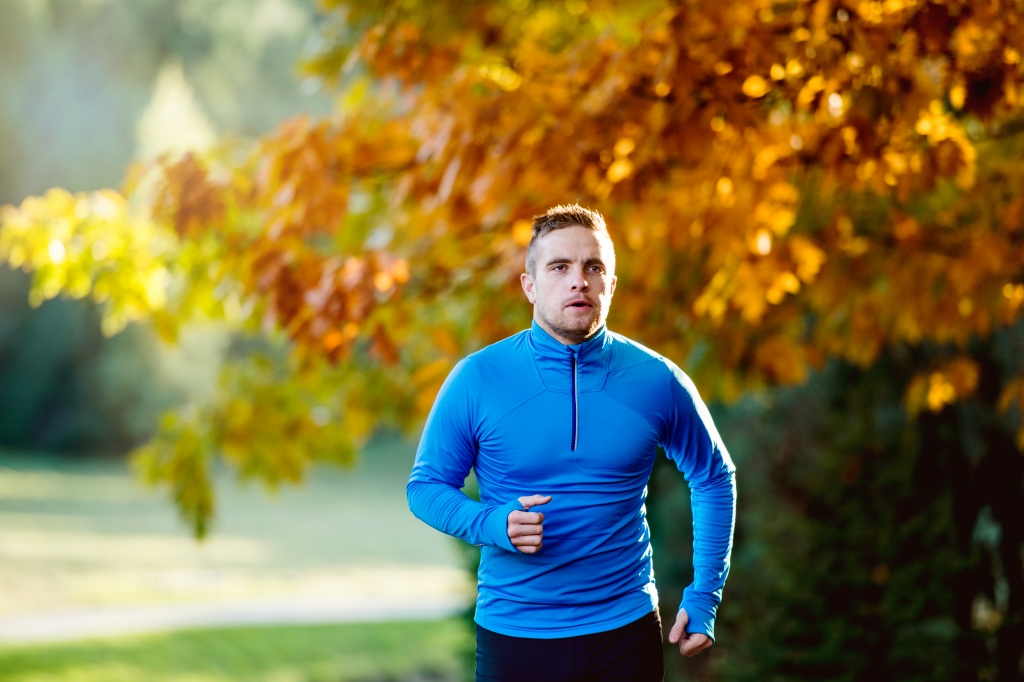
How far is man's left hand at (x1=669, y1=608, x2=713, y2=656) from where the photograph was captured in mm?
2408

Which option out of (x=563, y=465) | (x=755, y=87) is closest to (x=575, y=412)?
(x=563, y=465)

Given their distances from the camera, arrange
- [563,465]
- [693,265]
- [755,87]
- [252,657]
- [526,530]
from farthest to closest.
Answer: [252,657]
[693,265]
[755,87]
[563,465]
[526,530]

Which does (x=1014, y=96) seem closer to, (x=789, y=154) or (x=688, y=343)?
(x=789, y=154)

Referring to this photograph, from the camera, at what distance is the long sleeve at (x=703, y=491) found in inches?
96.2

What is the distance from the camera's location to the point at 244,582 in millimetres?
16828

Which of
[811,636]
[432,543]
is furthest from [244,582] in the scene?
[811,636]

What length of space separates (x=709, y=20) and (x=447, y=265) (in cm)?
A: 202

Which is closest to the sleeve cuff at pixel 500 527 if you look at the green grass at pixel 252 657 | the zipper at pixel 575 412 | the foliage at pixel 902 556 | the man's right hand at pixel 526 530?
the man's right hand at pixel 526 530

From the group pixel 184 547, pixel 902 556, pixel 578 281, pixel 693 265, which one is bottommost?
pixel 184 547

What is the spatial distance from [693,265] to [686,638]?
11.3 ft

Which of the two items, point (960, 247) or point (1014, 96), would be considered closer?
point (1014, 96)

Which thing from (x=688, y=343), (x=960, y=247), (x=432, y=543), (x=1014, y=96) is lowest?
(x=432, y=543)

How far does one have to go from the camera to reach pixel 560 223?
2.37 metres

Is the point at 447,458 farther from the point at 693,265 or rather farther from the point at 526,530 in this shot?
the point at 693,265
